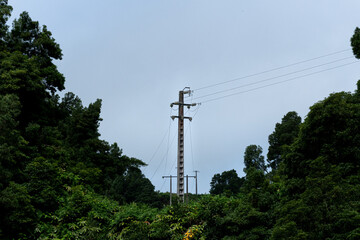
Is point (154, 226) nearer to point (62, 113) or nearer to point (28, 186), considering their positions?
point (28, 186)

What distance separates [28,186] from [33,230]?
1.84 m

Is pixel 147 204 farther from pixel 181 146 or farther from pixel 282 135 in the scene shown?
pixel 282 135

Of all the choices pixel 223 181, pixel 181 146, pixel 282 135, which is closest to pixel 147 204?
pixel 181 146

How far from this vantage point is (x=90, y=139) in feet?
99.6

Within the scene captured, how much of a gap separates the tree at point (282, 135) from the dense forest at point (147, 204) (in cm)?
1722

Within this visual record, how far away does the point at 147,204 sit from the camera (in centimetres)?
1834

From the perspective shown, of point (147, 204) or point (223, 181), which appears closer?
point (147, 204)

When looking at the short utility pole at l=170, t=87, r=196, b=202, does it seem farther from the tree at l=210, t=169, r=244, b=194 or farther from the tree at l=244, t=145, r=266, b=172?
the tree at l=210, t=169, r=244, b=194

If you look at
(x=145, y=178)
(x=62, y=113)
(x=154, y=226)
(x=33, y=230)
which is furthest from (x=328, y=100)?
(x=145, y=178)

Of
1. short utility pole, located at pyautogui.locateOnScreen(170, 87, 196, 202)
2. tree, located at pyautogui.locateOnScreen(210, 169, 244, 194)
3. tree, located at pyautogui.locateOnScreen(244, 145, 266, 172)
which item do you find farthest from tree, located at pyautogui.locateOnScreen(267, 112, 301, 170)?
tree, located at pyautogui.locateOnScreen(210, 169, 244, 194)

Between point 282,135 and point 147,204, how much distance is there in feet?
65.3

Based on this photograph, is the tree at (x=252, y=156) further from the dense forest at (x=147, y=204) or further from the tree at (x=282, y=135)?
the dense forest at (x=147, y=204)

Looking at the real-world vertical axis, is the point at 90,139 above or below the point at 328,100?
above

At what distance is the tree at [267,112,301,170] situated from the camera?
1368 inches
